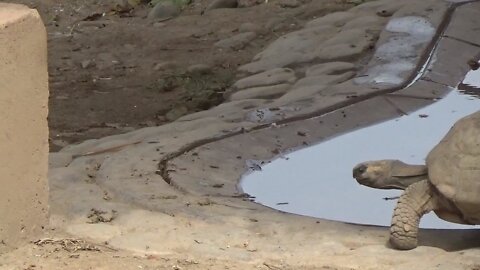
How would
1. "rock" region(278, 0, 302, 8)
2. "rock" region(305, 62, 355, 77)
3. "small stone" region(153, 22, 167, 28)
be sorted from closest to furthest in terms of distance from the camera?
"rock" region(305, 62, 355, 77) → "small stone" region(153, 22, 167, 28) → "rock" region(278, 0, 302, 8)

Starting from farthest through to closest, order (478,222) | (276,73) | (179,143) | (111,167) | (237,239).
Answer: (276,73)
(179,143)
(111,167)
(237,239)
(478,222)

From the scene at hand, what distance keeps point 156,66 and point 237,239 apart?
468cm

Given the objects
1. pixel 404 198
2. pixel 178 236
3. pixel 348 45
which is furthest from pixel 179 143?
pixel 348 45

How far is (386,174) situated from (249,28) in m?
5.36

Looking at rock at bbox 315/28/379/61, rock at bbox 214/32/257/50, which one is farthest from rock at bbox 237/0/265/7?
rock at bbox 315/28/379/61

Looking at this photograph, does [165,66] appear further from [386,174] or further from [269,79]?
[386,174]

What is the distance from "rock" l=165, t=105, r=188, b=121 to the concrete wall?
323 cm

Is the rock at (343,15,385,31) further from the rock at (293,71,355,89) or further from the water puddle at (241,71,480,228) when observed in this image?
the water puddle at (241,71,480,228)

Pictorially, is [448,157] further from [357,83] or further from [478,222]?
[357,83]

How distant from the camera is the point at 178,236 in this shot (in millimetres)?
3781

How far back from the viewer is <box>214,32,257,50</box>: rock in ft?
28.4

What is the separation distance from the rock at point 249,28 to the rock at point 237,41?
10cm

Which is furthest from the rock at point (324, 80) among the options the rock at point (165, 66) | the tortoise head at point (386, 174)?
the tortoise head at point (386, 174)

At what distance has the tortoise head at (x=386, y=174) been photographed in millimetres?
3744
